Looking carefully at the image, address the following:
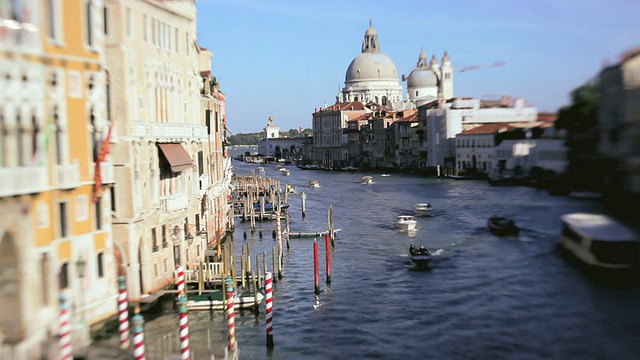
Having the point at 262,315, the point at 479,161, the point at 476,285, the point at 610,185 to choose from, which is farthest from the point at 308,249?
the point at 479,161

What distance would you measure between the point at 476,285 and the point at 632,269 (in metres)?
2.22

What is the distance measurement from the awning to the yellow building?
1.65 m

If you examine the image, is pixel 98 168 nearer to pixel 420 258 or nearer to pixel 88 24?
pixel 88 24

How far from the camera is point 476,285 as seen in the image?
36.5ft

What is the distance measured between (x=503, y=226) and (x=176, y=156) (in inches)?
344

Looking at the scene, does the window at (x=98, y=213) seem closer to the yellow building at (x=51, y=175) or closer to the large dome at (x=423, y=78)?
the yellow building at (x=51, y=175)

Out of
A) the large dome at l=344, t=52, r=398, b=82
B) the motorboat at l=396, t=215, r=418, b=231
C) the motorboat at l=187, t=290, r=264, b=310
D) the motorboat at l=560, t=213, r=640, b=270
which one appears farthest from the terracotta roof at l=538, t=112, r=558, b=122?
the large dome at l=344, t=52, r=398, b=82

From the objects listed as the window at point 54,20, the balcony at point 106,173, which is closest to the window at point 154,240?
the balcony at point 106,173

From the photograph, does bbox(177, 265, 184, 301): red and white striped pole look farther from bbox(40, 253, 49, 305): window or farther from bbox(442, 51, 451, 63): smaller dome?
bbox(442, 51, 451, 63): smaller dome

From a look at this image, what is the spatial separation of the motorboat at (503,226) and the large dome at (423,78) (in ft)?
149

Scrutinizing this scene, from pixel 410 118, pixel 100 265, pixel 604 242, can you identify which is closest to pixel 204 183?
pixel 100 265

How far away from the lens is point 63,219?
6.70 m

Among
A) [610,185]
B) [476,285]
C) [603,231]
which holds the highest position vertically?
[610,185]

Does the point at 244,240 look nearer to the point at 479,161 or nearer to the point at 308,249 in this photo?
the point at 308,249
